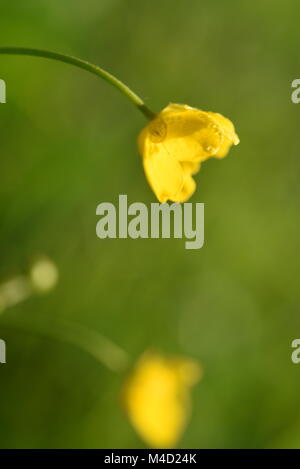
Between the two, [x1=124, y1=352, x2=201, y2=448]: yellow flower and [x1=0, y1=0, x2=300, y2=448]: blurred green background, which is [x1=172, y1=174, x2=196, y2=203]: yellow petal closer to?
[x1=124, y1=352, x2=201, y2=448]: yellow flower

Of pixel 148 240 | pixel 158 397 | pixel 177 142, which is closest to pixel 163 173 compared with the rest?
pixel 177 142

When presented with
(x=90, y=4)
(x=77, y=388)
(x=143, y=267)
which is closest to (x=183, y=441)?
(x=77, y=388)

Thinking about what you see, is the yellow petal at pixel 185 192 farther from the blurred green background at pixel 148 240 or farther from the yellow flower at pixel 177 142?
the blurred green background at pixel 148 240

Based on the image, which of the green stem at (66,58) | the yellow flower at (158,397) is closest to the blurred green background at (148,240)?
the yellow flower at (158,397)

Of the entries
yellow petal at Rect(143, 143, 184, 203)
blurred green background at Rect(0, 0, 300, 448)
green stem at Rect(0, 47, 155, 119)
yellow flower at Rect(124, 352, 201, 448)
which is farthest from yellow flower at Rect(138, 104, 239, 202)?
blurred green background at Rect(0, 0, 300, 448)
